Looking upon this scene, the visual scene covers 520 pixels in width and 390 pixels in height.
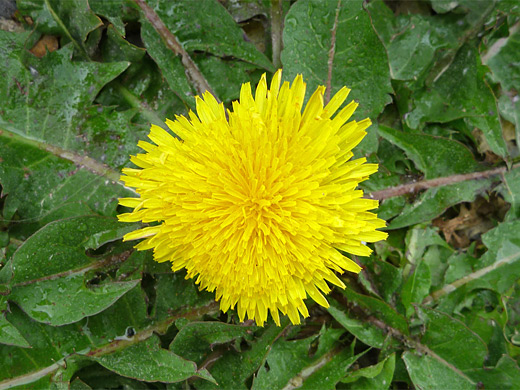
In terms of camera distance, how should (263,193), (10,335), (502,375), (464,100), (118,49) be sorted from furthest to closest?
(464,100)
(118,49)
(502,375)
(10,335)
(263,193)

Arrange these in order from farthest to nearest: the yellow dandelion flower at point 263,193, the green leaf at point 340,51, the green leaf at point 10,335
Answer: the green leaf at point 340,51 < the green leaf at point 10,335 < the yellow dandelion flower at point 263,193

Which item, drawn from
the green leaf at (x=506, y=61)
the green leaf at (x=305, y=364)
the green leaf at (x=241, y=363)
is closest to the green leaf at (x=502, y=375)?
the green leaf at (x=305, y=364)

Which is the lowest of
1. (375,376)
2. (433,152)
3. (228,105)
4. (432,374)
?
(432,374)

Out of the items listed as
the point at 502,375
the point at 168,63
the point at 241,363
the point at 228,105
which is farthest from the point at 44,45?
the point at 502,375

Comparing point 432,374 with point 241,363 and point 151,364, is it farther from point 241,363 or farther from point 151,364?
point 151,364

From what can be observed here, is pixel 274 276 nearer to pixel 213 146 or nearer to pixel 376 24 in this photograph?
pixel 213 146

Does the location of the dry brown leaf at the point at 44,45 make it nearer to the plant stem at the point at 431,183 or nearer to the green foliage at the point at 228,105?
the green foliage at the point at 228,105

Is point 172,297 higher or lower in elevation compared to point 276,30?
lower
